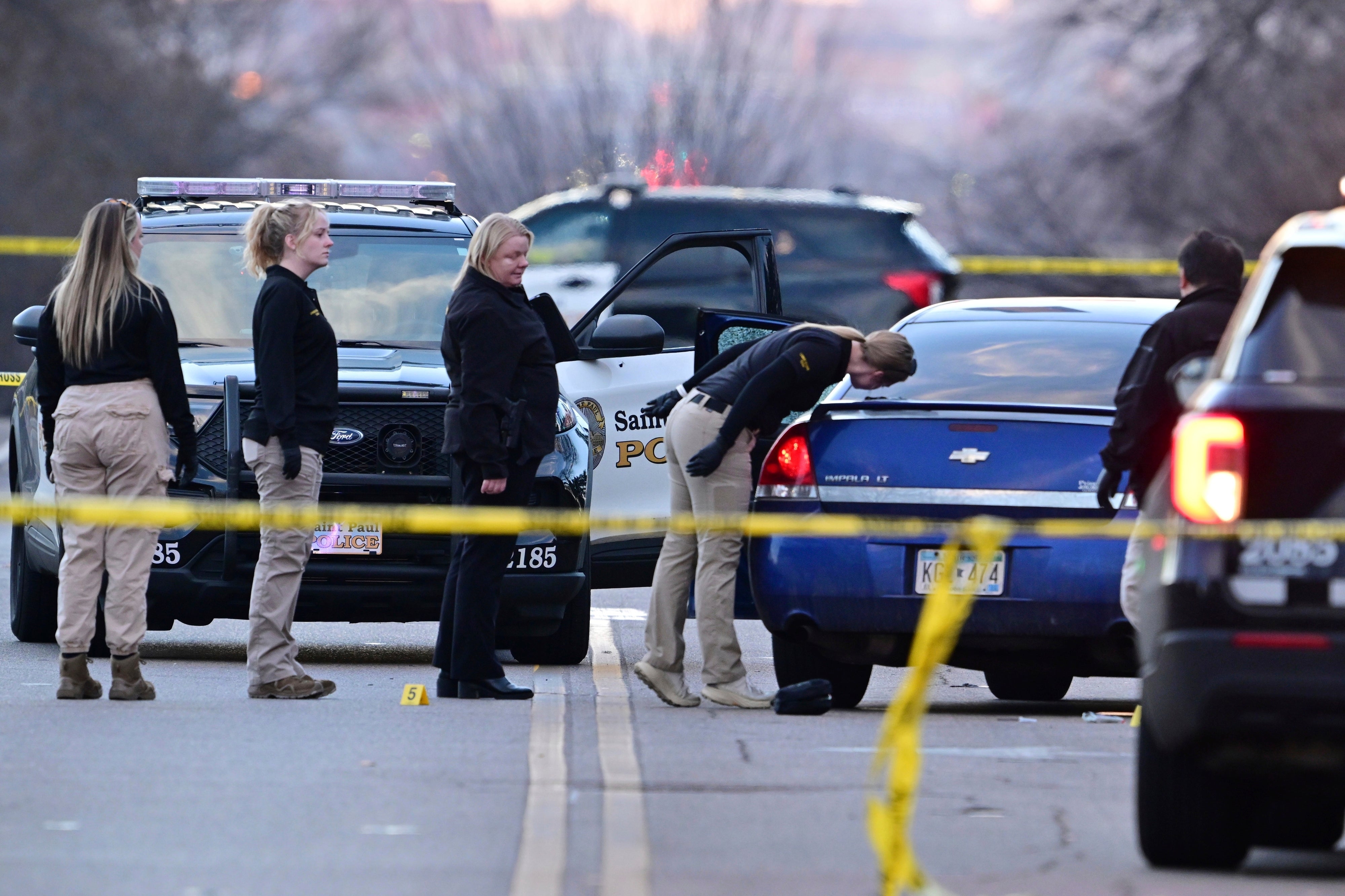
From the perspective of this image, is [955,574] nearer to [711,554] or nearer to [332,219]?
[711,554]

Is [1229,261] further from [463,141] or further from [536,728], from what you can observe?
→ [463,141]

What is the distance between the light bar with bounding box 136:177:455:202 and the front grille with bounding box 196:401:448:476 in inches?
71.4

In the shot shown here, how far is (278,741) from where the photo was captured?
813cm

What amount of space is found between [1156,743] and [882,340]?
3.18 m

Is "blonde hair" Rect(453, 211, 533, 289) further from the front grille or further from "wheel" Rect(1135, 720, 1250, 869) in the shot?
"wheel" Rect(1135, 720, 1250, 869)

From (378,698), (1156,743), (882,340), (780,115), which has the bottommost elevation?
(378,698)

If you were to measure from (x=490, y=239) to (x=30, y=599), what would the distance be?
10.2 feet

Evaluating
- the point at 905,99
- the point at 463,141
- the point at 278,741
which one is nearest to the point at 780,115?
the point at 463,141

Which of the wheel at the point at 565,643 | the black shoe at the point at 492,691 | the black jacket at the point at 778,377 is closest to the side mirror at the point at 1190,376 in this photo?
the black jacket at the point at 778,377

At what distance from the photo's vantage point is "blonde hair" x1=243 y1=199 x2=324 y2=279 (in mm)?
9398

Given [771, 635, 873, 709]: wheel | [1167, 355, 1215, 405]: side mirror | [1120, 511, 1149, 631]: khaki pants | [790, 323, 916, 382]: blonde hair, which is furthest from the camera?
[771, 635, 873, 709]: wheel

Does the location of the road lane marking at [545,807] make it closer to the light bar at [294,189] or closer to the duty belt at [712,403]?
the duty belt at [712,403]

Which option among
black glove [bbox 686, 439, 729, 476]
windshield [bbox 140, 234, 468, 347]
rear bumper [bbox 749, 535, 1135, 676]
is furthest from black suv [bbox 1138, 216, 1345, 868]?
windshield [bbox 140, 234, 468, 347]

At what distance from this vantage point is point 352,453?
33.1 ft
